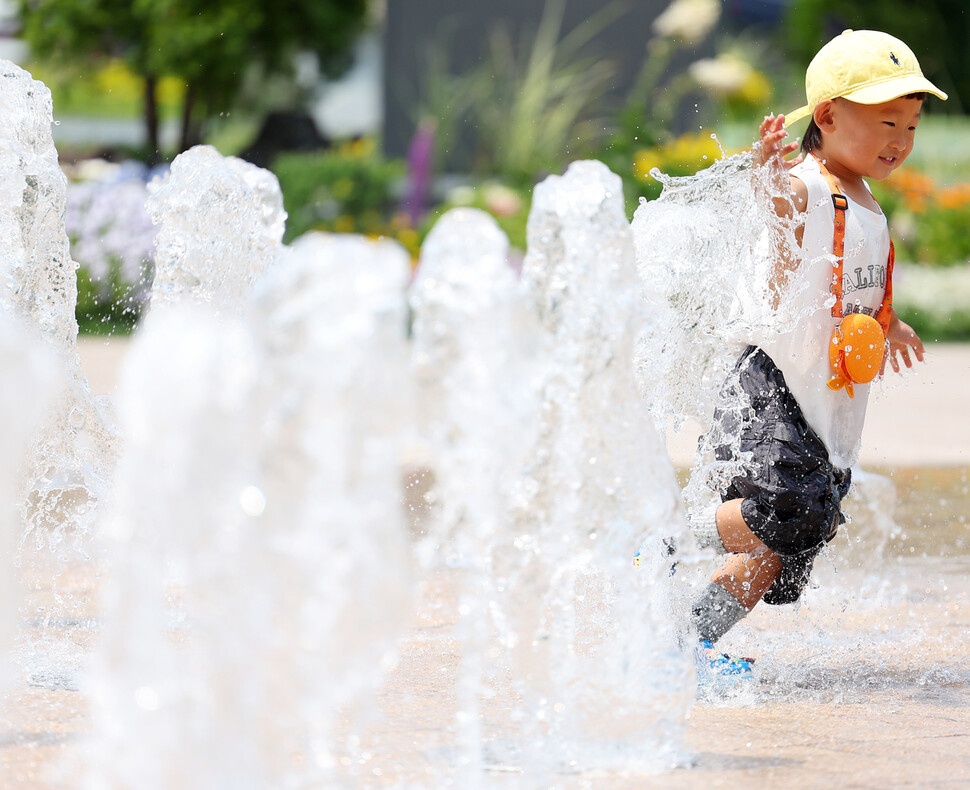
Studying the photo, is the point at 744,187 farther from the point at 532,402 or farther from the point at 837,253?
the point at 532,402

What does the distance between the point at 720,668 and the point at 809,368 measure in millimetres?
611

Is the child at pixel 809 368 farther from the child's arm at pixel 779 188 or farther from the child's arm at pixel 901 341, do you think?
the child's arm at pixel 901 341

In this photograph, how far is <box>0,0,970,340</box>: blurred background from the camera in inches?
422

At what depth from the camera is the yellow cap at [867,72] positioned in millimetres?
2918

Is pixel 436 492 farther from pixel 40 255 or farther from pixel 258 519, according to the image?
pixel 40 255

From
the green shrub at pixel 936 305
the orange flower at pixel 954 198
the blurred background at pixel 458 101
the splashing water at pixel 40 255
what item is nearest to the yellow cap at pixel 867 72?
the splashing water at pixel 40 255

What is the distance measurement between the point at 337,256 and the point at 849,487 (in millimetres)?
1554

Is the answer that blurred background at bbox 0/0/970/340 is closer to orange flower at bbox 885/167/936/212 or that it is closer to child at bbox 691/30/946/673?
orange flower at bbox 885/167/936/212

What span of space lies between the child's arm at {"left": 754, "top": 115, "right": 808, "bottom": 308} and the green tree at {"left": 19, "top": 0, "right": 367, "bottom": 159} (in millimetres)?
13117

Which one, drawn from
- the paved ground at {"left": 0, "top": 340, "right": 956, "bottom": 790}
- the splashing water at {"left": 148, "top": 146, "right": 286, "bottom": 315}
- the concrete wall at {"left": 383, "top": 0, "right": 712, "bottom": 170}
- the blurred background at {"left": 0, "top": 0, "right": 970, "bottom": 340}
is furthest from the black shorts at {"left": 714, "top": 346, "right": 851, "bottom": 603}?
the concrete wall at {"left": 383, "top": 0, "right": 712, "bottom": 170}

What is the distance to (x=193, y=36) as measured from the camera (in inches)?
591

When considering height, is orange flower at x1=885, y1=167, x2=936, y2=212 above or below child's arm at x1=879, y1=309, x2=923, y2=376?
above

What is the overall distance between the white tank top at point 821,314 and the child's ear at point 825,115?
0.13m

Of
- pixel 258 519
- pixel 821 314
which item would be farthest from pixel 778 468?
pixel 258 519
